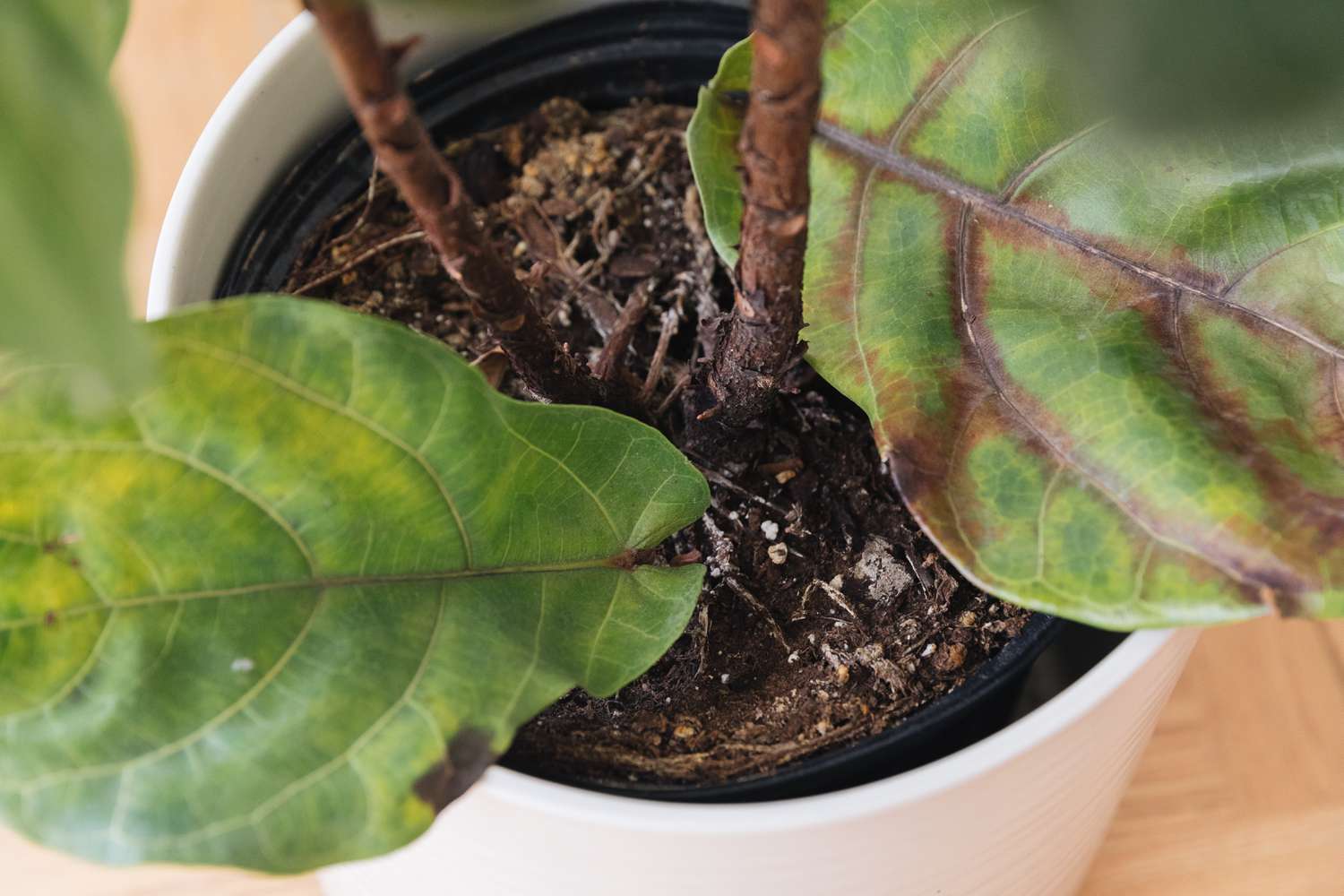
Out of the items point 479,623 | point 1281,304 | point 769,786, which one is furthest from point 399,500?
point 1281,304

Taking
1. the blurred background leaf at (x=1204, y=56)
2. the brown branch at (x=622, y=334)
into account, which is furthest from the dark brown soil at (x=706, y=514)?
the blurred background leaf at (x=1204, y=56)

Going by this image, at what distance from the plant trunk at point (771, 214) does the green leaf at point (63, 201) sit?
119mm

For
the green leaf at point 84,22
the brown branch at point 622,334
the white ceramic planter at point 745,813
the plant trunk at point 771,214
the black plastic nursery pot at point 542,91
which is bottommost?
the white ceramic planter at point 745,813

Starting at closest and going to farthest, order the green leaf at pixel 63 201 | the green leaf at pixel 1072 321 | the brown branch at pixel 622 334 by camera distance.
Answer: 1. the green leaf at pixel 63 201
2. the green leaf at pixel 1072 321
3. the brown branch at pixel 622 334

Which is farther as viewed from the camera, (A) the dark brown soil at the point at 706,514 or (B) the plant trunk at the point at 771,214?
(A) the dark brown soil at the point at 706,514

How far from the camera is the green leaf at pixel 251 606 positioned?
28 cm

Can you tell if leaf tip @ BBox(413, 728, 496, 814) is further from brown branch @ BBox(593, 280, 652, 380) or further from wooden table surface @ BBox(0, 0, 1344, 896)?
wooden table surface @ BBox(0, 0, 1344, 896)

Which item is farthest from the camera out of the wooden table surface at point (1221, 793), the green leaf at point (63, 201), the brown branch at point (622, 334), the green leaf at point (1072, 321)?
the wooden table surface at point (1221, 793)

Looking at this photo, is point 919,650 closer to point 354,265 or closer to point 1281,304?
point 1281,304

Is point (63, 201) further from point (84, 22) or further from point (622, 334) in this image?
point (622, 334)

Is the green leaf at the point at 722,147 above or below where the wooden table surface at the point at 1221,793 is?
above

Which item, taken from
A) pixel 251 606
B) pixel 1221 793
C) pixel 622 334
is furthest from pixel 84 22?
pixel 1221 793

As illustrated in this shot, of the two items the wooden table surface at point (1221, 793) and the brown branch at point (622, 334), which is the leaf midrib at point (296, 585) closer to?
the brown branch at point (622, 334)

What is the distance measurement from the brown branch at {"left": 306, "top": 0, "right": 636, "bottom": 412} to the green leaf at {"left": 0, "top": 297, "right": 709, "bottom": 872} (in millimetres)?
22
